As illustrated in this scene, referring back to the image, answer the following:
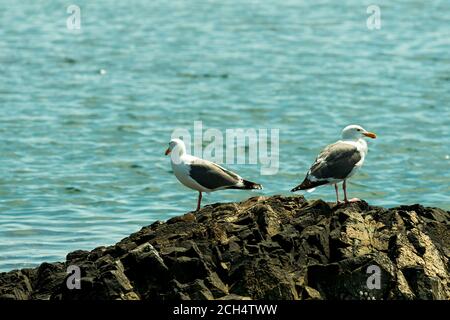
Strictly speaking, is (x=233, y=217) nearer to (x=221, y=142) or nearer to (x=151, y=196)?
(x=151, y=196)

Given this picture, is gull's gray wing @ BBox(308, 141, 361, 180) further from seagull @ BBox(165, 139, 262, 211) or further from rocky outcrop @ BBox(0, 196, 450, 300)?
rocky outcrop @ BBox(0, 196, 450, 300)

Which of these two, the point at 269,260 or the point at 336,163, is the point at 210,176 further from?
the point at 269,260

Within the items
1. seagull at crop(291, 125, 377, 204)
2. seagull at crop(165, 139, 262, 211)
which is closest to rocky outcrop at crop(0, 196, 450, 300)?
seagull at crop(291, 125, 377, 204)

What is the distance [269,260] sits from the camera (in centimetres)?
1124

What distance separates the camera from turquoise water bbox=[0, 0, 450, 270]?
66.9ft

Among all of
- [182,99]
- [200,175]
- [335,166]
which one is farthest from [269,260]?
[182,99]

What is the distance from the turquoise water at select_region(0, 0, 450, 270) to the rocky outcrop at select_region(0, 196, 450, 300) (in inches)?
144

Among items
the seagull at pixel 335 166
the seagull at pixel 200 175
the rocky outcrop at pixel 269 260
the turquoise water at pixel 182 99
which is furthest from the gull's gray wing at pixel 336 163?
the turquoise water at pixel 182 99

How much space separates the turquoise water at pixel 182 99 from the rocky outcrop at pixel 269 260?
3.67m

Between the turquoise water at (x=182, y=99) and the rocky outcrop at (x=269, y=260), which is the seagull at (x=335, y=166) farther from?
the turquoise water at (x=182, y=99)

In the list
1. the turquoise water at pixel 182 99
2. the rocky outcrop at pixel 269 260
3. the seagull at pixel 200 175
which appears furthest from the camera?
the turquoise water at pixel 182 99

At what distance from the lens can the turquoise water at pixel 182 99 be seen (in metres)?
20.4

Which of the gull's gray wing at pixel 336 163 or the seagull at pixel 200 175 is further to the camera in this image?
the seagull at pixel 200 175

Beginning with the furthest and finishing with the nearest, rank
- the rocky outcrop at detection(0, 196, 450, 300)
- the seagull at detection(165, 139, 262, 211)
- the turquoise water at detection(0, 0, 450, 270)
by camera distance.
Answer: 1. the turquoise water at detection(0, 0, 450, 270)
2. the seagull at detection(165, 139, 262, 211)
3. the rocky outcrop at detection(0, 196, 450, 300)
